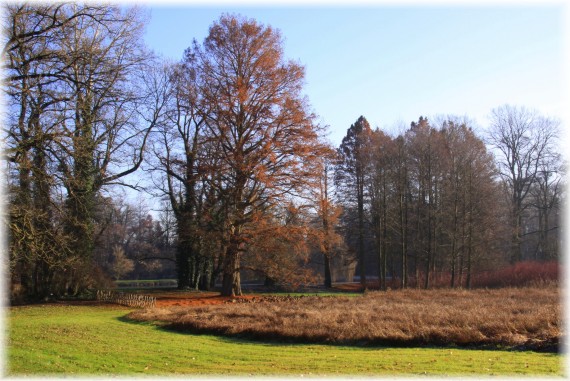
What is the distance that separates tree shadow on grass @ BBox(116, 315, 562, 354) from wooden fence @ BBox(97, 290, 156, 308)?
24.0 feet

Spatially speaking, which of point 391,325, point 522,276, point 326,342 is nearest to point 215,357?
point 326,342

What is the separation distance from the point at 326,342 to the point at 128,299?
15454 millimetres

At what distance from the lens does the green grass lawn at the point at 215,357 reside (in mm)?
9984

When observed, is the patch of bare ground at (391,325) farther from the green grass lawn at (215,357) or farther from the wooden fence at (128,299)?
the wooden fence at (128,299)

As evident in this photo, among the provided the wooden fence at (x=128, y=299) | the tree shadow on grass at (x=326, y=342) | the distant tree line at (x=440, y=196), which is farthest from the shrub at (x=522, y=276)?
the wooden fence at (x=128, y=299)

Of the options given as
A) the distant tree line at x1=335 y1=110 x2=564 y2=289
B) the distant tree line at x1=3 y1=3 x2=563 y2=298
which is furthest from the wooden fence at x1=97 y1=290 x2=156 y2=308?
the distant tree line at x1=335 y1=110 x2=564 y2=289

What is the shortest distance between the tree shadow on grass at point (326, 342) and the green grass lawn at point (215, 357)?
437mm

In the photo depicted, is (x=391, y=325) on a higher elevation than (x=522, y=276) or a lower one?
lower

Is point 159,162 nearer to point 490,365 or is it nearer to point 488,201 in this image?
point 488,201

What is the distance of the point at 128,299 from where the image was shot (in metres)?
26.8

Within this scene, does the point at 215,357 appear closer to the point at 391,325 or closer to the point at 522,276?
the point at 391,325

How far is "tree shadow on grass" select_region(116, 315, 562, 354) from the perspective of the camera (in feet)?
41.6

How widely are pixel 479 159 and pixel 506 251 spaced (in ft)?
37.6

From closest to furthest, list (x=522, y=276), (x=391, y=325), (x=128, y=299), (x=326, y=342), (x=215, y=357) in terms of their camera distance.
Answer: (x=215, y=357)
(x=326, y=342)
(x=391, y=325)
(x=128, y=299)
(x=522, y=276)
